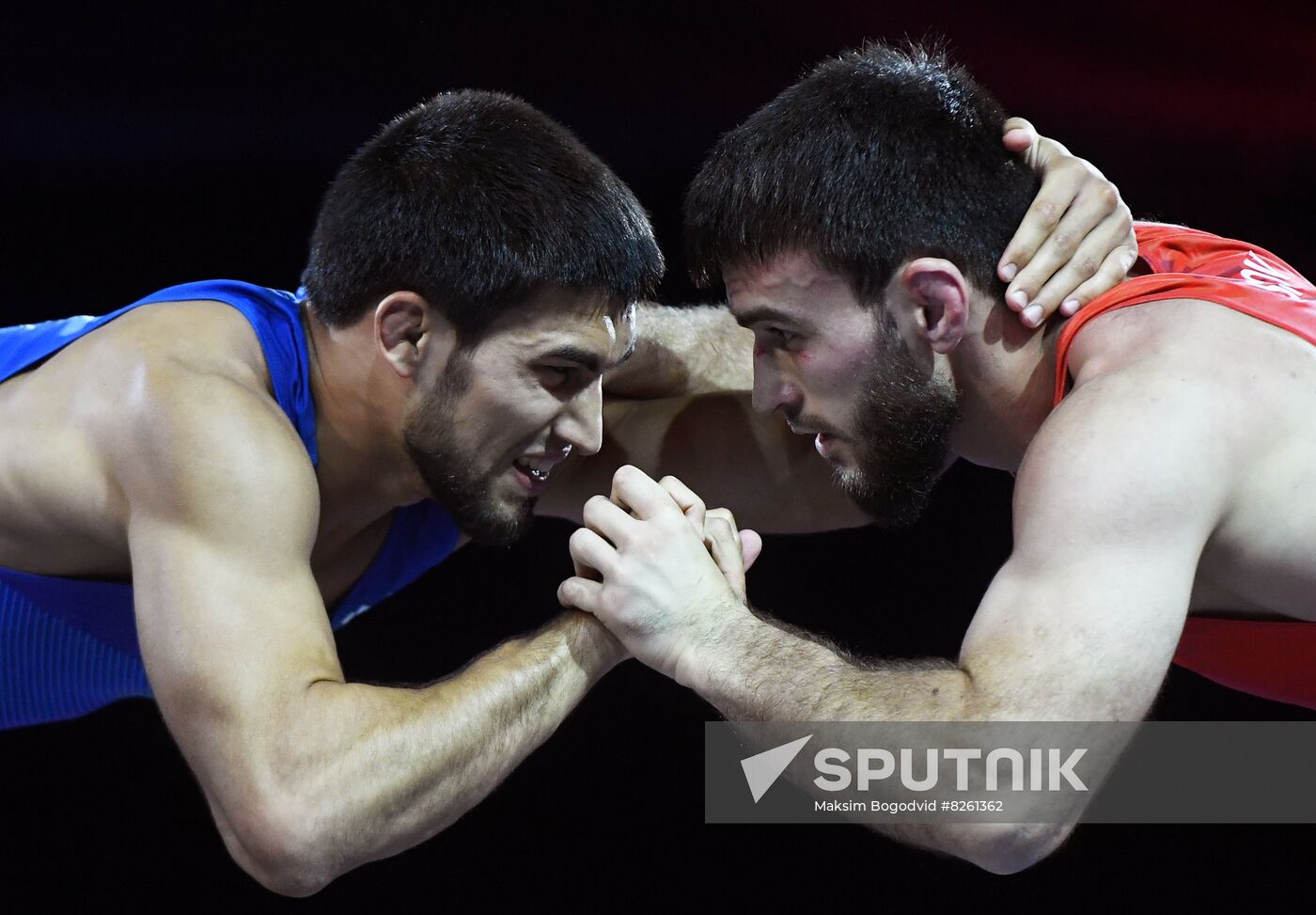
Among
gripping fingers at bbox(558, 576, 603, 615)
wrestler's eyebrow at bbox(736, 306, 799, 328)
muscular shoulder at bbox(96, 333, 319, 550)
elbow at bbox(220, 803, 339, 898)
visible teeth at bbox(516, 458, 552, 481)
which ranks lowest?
elbow at bbox(220, 803, 339, 898)

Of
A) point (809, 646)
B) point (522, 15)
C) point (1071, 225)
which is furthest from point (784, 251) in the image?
point (522, 15)

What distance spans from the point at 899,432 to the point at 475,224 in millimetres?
655

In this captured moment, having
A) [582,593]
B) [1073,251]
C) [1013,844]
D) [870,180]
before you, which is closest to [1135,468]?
[1013,844]

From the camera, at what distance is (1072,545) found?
1358 mm

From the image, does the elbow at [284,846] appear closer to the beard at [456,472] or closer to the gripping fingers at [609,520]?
the gripping fingers at [609,520]

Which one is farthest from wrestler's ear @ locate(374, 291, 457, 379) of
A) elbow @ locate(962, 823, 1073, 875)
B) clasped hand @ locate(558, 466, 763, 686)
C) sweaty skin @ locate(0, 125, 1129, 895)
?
elbow @ locate(962, 823, 1073, 875)

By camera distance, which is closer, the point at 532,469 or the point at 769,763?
the point at 769,763

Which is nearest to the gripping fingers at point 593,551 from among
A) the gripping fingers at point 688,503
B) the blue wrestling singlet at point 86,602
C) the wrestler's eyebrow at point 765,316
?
the gripping fingers at point 688,503

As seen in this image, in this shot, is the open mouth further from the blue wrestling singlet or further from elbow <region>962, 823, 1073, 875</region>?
elbow <region>962, 823, 1073, 875</region>

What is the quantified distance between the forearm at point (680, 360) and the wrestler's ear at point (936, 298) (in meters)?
0.63

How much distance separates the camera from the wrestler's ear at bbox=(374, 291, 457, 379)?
1943mm

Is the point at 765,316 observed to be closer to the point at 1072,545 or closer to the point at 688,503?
the point at 688,503

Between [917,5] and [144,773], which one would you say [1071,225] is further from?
[144,773]

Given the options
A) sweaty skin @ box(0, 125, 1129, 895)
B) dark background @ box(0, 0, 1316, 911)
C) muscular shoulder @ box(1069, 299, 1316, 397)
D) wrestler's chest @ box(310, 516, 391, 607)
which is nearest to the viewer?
muscular shoulder @ box(1069, 299, 1316, 397)
